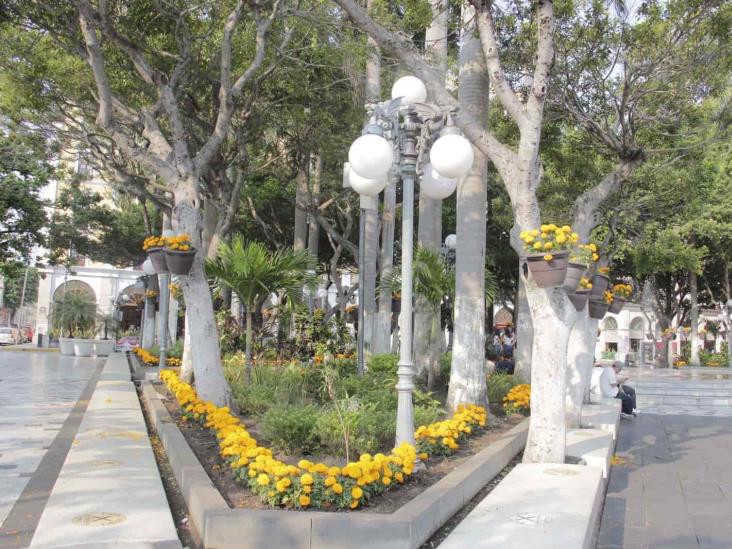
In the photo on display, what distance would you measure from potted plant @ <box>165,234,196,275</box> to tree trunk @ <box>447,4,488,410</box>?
3562mm

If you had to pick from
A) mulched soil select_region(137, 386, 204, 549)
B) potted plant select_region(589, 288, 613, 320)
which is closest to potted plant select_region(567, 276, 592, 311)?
potted plant select_region(589, 288, 613, 320)

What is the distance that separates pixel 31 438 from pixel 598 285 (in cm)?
757

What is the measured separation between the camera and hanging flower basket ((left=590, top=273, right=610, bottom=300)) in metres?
9.77

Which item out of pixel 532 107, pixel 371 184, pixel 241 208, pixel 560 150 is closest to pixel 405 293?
pixel 371 184

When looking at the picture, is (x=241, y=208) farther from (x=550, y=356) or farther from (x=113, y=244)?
(x=550, y=356)

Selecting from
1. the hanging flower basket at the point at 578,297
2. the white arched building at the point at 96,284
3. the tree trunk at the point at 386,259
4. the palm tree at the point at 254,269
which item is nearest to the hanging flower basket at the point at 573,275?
the hanging flower basket at the point at 578,297

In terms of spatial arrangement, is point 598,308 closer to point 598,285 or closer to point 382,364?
point 598,285

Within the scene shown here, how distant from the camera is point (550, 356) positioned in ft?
23.5

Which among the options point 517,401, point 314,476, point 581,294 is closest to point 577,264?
point 581,294

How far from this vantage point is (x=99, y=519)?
16.1ft

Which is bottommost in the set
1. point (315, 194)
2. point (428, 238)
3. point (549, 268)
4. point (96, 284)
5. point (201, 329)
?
point (201, 329)

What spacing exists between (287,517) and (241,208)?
23.0m

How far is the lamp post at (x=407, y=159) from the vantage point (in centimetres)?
628

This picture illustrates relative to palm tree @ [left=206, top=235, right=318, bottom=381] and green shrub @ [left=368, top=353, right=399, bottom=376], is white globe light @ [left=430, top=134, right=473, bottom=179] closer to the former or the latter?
palm tree @ [left=206, top=235, right=318, bottom=381]
